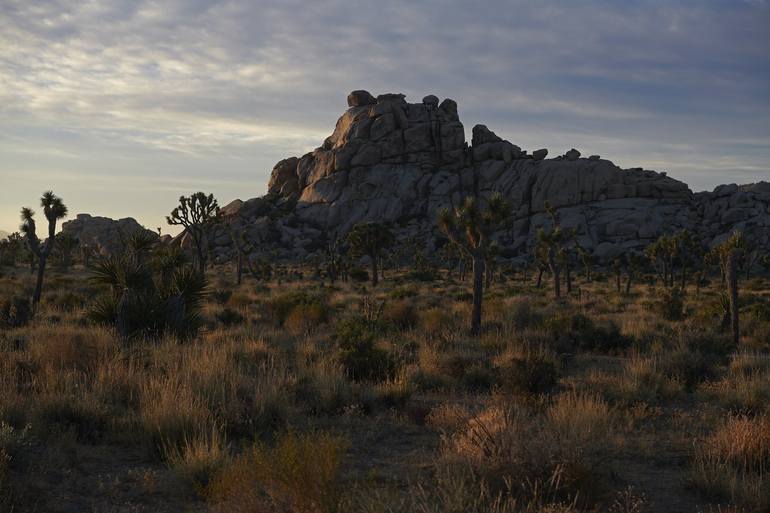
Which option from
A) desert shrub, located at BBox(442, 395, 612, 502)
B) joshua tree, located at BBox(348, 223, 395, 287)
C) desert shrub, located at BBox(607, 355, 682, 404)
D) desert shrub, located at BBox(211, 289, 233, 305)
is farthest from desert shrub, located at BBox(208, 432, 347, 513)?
joshua tree, located at BBox(348, 223, 395, 287)

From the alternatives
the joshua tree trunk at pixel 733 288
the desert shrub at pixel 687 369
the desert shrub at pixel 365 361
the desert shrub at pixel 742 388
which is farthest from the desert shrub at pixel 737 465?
the joshua tree trunk at pixel 733 288

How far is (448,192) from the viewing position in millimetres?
102625

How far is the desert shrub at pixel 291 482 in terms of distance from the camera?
4344mm

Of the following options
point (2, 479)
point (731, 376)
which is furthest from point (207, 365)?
point (731, 376)

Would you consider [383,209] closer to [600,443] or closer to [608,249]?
[608,249]

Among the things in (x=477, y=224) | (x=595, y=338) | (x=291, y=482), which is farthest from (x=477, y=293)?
(x=291, y=482)

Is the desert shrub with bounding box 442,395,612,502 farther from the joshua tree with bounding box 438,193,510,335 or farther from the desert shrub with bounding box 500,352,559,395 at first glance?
the joshua tree with bounding box 438,193,510,335

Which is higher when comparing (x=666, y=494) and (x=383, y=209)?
(x=383, y=209)

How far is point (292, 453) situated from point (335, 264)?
50.3m

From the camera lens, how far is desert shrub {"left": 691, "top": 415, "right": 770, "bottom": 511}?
5223 mm

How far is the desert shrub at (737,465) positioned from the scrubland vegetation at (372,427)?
22 millimetres

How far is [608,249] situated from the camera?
82.4 metres

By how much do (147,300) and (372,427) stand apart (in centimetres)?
849

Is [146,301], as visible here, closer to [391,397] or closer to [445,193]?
[391,397]
